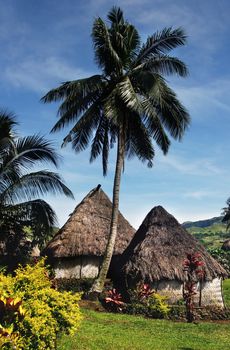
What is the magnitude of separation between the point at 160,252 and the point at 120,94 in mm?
7676

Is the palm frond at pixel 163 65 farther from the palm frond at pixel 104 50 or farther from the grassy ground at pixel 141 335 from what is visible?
the grassy ground at pixel 141 335

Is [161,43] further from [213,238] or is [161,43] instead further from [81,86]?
[213,238]

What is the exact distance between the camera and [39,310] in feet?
26.0

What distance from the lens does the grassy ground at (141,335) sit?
11750 mm

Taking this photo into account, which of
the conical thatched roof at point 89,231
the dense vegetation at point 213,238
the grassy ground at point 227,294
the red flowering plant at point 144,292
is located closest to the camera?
the red flowering plant at point 144,292

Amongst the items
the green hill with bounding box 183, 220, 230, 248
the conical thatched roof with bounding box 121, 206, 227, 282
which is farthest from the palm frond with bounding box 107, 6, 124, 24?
the green hill with bounding box 183, 220, 230, 248

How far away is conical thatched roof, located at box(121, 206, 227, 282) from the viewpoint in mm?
20469

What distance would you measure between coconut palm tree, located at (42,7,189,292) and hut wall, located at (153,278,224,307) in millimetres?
2764

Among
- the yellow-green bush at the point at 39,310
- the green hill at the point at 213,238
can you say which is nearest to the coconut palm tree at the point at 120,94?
the yellow-green bush at the point at 39,310

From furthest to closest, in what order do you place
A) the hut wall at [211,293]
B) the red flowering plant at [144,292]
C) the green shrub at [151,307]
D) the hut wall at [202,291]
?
the hut wall at [211,293], the hut wall at [202,291], the red flowering plant at [144,292], the green shrub at [151,307]

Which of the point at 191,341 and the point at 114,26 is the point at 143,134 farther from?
the point at 191,341

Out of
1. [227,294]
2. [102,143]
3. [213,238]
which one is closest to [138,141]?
[102,143]

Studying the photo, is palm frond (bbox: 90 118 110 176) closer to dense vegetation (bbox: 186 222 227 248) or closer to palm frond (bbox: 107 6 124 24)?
palm frond (bbox: 107 6 124 24)

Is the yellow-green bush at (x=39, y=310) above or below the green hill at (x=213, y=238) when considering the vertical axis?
below
